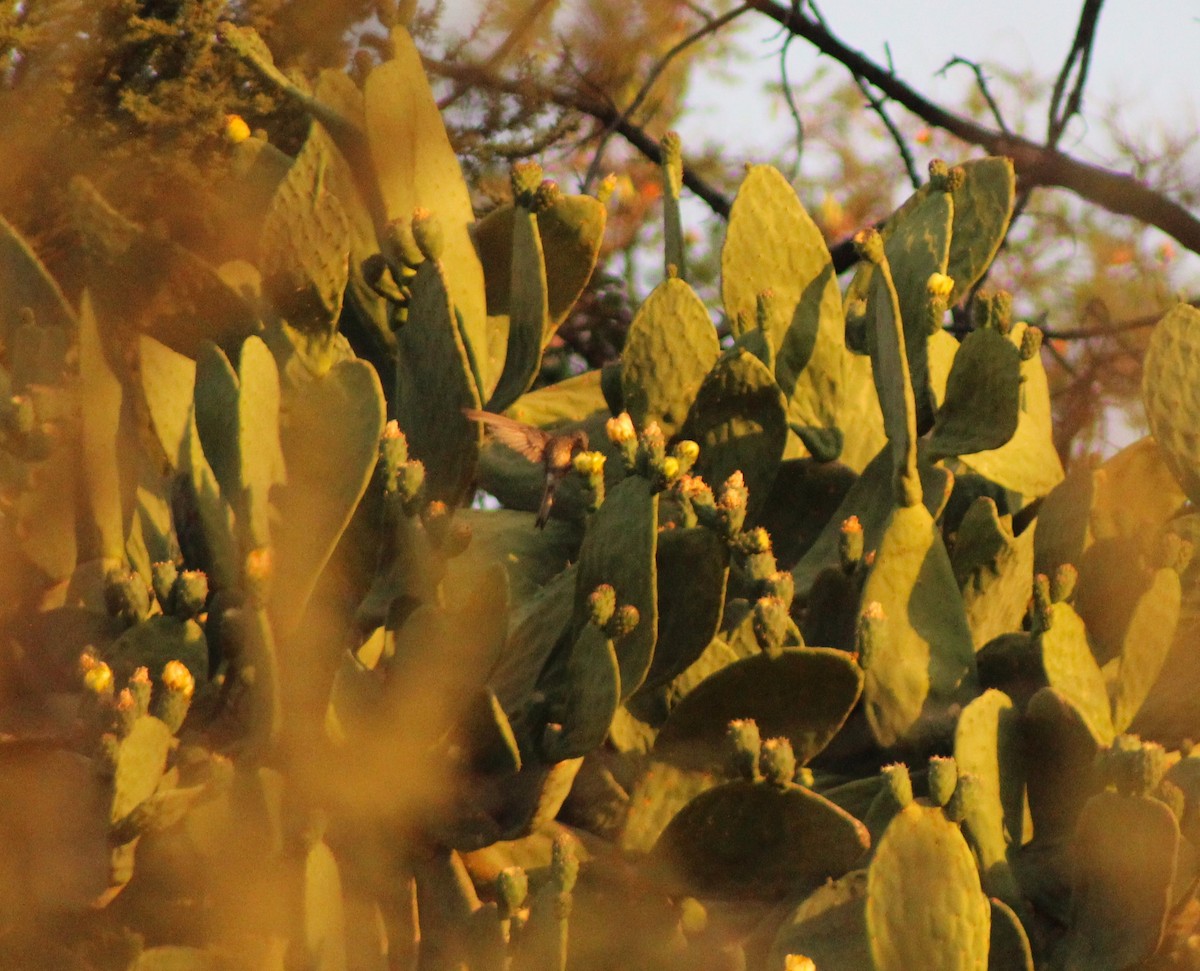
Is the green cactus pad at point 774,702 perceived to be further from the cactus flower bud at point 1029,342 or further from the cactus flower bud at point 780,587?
the cactus flower bud at point 1029,342

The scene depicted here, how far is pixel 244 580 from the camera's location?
60.7 inches

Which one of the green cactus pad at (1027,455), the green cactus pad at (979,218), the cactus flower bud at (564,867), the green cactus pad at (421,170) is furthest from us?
the green cactus pad at (979,218)

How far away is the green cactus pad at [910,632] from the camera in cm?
181

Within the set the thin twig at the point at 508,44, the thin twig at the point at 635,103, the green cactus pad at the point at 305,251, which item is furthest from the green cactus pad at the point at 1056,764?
the thin twig at the point at 508,44

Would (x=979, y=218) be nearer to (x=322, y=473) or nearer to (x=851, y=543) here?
(x=851, y=543)

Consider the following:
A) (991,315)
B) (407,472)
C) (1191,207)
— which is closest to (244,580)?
(407,472)

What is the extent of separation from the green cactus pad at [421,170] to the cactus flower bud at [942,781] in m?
0.74

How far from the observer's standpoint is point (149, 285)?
188 cm

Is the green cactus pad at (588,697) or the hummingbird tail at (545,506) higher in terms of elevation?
the hummingbird tail at (545,506)

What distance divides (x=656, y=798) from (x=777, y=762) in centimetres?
19

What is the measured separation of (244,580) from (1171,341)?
117cm

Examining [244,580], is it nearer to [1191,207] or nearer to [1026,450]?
[1026,450]

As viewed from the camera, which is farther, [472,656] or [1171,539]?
[1171,539]

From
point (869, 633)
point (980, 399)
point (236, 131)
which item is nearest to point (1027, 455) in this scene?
point (980, 399)
